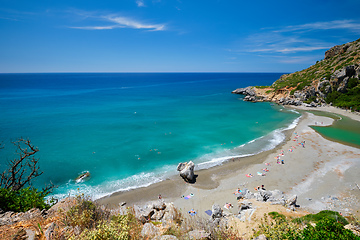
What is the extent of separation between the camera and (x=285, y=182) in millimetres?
23609

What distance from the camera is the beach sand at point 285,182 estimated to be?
65.1ft

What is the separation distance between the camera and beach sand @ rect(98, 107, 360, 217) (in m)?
19.8

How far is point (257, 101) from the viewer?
8450cm

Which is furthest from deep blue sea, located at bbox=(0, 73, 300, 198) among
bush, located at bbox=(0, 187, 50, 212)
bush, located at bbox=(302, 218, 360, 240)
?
bush, located at bbox=(302, 218, 360, 240)

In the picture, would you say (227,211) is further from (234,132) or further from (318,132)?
(318,132)

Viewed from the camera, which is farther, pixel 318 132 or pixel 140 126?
pixel 140 126

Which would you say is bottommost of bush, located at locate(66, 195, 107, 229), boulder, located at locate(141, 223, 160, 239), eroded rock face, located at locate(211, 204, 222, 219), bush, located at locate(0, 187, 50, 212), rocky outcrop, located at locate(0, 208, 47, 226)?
eroded rock face, located at locate(211, 204, 222, 219)

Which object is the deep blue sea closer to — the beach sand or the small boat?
the small boat

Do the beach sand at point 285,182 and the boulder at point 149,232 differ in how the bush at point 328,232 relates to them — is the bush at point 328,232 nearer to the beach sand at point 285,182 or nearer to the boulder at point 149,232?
the boulder at point 149,232

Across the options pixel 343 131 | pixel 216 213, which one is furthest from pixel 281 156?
pixel 343 131

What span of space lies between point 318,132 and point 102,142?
49.6 meters

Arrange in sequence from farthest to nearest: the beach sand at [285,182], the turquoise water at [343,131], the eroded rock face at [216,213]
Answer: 1. the turquoise water at [343,131]
2. the beach sand at [285,182]
3. the eroded rock face at [216,213]

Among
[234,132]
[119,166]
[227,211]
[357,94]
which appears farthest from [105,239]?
[357,94]

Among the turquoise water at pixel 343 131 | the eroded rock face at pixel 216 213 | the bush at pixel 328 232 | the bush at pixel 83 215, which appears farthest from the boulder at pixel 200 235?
the turquoise water at pixel 343 131
